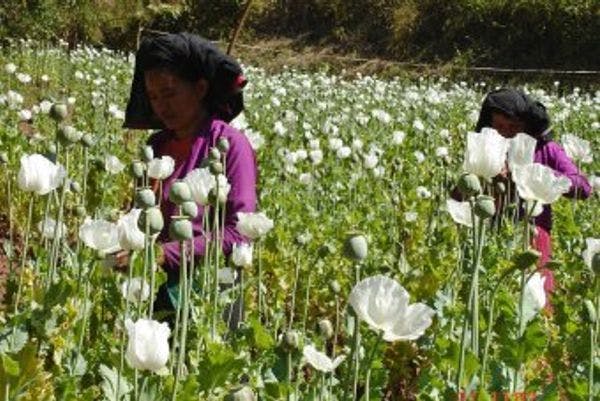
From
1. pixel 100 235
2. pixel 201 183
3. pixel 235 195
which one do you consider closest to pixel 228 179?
pixel 235 195

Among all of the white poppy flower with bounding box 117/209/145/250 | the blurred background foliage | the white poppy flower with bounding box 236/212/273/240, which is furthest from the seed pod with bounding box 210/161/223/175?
the blurred background foliage

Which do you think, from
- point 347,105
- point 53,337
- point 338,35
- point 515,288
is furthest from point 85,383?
point 338,35

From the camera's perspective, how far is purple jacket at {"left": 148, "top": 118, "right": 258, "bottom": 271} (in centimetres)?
268

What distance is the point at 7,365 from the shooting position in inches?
62.0

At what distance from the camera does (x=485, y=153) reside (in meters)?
1.85

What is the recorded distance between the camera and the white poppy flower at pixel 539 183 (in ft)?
6.31

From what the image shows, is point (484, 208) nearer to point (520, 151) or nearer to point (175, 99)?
point (520, 151)

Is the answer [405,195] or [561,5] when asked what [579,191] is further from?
[561,5]

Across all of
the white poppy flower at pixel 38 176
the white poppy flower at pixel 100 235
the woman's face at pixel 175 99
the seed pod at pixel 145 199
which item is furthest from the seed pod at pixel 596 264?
the woman's face at pixel 175 99

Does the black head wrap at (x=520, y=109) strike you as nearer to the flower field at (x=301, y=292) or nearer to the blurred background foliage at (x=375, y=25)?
the flower field at (x=301, y=292)

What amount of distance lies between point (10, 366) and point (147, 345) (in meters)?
0.24

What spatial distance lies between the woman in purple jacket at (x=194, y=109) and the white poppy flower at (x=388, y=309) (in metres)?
1.24

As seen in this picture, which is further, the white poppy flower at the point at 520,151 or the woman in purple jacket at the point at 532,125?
the woman in purple jacket at the point at 532,125

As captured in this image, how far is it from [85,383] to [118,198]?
9.98 ft
